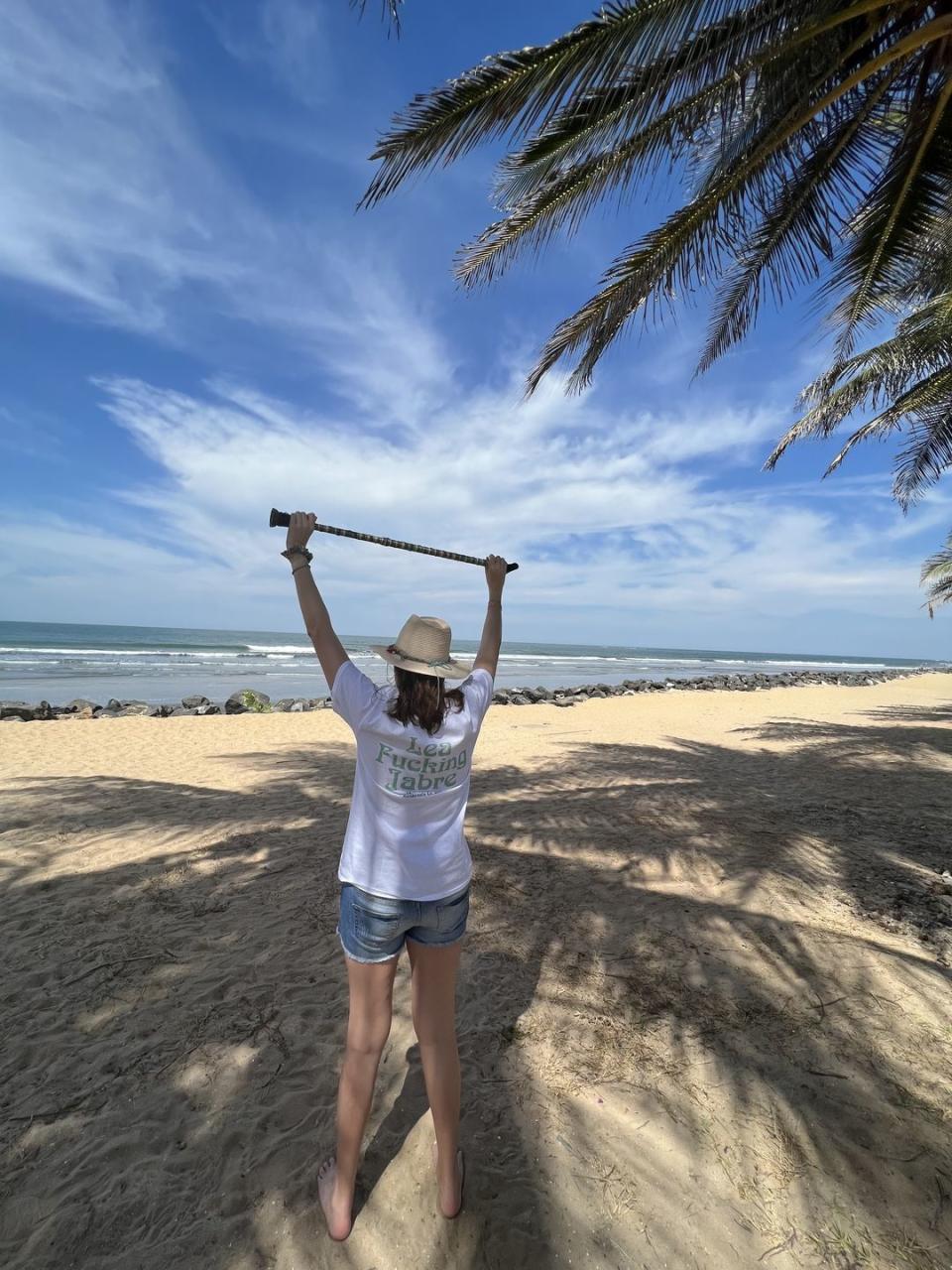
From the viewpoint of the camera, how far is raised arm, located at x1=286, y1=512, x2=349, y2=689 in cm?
189

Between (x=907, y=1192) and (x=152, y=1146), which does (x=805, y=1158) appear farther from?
(x=152, y=1146)

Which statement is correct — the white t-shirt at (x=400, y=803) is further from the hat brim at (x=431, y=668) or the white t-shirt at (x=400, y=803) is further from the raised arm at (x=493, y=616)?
the raised arm at (x=493, y=616)

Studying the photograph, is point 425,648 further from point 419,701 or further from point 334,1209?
point 334,1209

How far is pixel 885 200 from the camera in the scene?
17.4 feet

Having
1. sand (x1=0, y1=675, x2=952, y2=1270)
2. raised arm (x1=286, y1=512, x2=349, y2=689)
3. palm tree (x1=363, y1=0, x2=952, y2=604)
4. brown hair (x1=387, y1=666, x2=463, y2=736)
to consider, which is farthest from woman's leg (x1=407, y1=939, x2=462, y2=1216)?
palm tree (x1=363, y1=0, x2=952, y2=604)

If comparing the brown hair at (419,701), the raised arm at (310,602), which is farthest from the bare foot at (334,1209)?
the raised arm at (310,602)

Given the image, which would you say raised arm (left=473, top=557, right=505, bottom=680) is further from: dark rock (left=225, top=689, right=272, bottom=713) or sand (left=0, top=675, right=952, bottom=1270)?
dark rock (left=225, top=689, right=272, bottom=713)

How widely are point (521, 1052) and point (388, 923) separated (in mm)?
1535

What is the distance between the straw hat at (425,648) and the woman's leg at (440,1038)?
84 cm

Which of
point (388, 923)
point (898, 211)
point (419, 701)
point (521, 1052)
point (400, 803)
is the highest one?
point (898, 211)

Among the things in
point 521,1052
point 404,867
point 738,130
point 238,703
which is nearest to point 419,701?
point 404,867

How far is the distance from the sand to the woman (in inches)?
19.1

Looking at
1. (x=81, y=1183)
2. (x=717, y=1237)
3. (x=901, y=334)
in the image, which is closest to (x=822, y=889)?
(x=717, y=1237)

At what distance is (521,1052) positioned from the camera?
2725 millimetres
